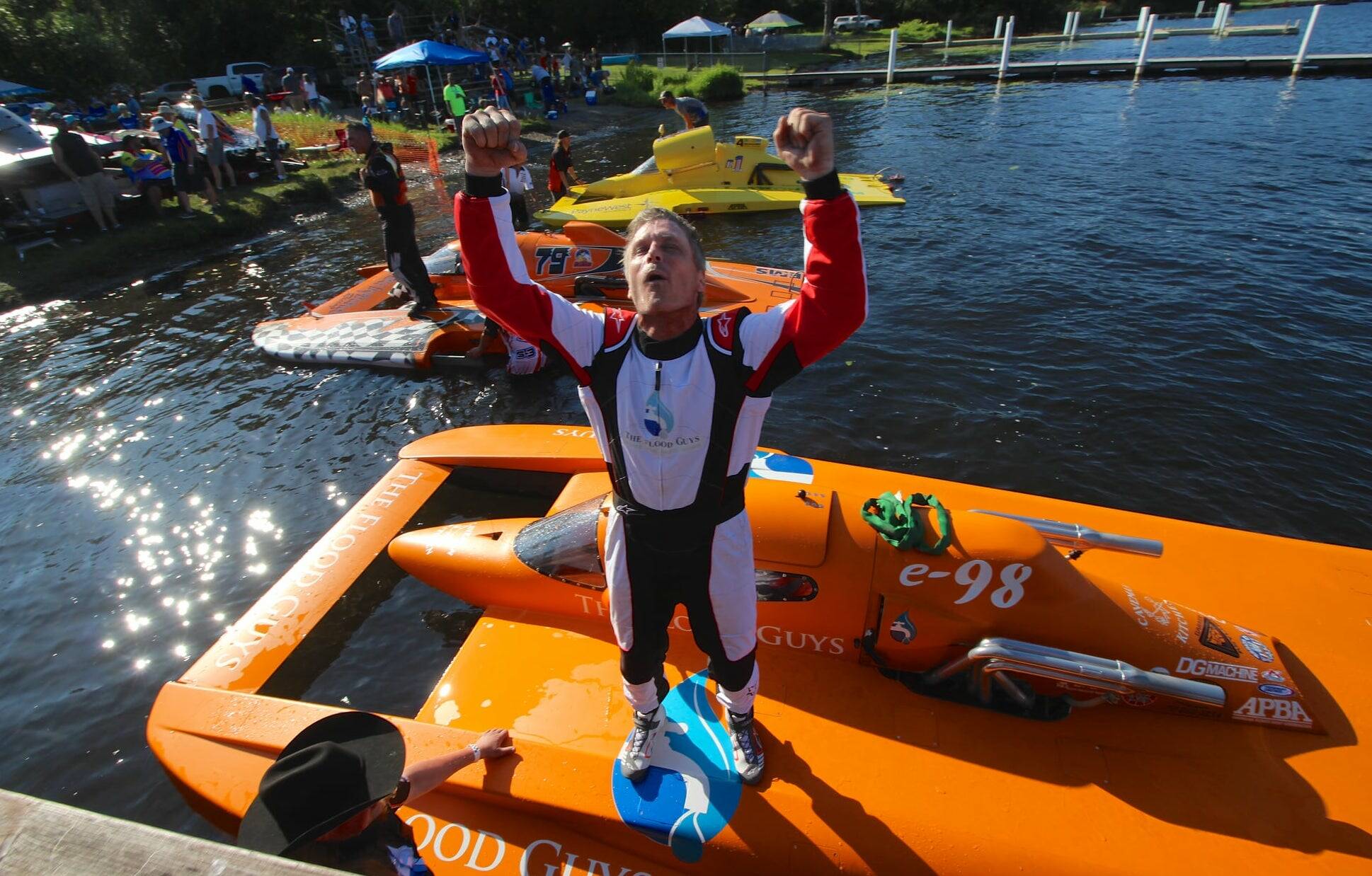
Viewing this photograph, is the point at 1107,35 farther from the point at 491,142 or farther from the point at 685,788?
the point at 685,788

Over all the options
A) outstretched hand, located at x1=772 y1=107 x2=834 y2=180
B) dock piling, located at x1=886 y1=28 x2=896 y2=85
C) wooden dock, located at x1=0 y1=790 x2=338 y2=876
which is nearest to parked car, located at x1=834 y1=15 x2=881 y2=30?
dock piling, located at x1=886 y1=28 x2=896 y2=85

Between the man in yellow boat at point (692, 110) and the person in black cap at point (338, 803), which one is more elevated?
the man in yellow boat at point (692, 110)

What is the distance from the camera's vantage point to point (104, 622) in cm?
561

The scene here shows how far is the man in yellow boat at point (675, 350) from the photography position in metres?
2.24

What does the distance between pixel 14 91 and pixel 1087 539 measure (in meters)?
33.2

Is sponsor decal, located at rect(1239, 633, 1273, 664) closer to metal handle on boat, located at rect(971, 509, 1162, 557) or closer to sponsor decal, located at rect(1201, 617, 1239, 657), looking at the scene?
sponsor decal, located at rect(1201, 617, 1239, 657)

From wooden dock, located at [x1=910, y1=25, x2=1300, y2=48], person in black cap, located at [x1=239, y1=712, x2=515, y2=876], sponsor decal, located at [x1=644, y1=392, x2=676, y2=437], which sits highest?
wooden dock, located at [x1=910, y1=25, x2=1300, y2=48]

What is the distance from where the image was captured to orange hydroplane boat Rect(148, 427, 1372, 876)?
3066 millimetres

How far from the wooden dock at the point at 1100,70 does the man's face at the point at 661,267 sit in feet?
129

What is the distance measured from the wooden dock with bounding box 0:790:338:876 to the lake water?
3536 millimetres

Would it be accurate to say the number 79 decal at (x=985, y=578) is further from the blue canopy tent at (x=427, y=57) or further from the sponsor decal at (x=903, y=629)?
the blue canopy tent at (x=427, y=57)

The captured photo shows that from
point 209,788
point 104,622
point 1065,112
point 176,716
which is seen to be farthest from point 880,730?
point 1065,112

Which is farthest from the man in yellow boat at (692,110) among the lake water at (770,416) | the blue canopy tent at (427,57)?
the blue canopy tent at (427,57)

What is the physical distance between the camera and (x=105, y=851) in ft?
4.65
